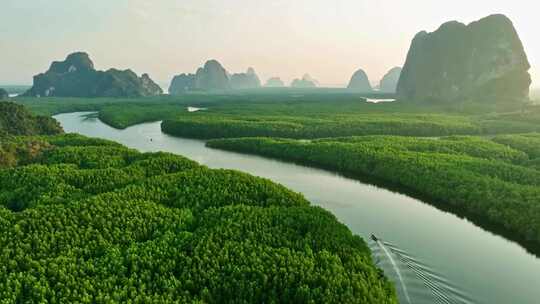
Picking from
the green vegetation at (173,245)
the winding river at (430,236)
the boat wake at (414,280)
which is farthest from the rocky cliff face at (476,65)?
the green vegetation at (173,245)

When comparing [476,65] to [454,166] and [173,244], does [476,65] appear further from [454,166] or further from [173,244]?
[173,244]

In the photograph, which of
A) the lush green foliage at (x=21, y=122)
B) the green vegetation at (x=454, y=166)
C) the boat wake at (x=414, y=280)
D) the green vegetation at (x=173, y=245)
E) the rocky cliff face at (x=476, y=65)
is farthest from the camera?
the rocky cliff face at (x=476, y=65)

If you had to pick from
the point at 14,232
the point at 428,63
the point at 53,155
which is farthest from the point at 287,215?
the point at 428,63

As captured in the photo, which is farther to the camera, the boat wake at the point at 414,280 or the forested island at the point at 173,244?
the boat wake at the point at 414,280

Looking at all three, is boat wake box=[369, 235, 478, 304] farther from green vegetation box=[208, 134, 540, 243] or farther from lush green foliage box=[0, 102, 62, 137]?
lush green foliage box=[0, 102, 62, 137]

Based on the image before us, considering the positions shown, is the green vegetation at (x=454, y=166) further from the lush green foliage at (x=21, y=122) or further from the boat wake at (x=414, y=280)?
the lush green foliage at (x=21, y=122)

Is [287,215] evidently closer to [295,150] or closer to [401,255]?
[401,255]

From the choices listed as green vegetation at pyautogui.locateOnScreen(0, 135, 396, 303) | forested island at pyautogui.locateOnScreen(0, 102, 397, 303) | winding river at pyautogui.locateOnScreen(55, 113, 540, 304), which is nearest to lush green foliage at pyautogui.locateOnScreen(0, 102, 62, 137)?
forested island at pyautogui.locateOnScreen(0, 102, 397, 303)
